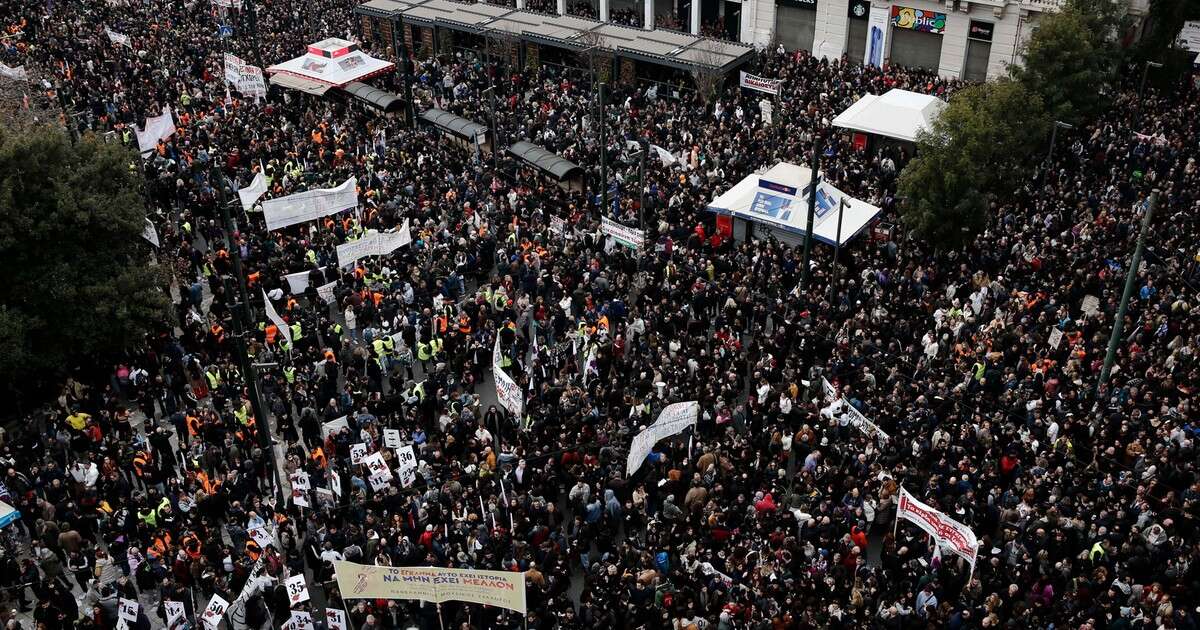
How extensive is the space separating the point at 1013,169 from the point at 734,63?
42.7 ft

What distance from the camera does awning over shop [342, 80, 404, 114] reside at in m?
36.5

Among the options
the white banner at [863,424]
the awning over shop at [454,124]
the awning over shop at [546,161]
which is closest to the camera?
the white banner at [863,424]

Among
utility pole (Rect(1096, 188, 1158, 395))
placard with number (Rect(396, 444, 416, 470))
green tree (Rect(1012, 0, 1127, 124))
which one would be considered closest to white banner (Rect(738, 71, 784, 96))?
green tree (Rect(1012, 0, 1127, 124))

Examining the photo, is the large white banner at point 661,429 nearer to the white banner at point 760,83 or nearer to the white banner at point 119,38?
the white banner at point 760,83

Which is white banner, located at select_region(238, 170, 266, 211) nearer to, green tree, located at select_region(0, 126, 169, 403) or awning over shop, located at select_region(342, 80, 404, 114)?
green tree, located at select_region(0, 126, 169, 403)

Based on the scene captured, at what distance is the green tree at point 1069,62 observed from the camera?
96.2 feet

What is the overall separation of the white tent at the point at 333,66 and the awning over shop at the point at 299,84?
0.24ft

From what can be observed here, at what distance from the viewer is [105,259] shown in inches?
882

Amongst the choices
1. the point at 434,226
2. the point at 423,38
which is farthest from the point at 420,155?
the point at 423,38

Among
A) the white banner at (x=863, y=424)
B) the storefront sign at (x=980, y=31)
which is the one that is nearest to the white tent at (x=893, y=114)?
the storefront sign at (x=980, y=31)

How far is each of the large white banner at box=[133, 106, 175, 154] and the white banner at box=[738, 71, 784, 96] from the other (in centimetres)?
1895

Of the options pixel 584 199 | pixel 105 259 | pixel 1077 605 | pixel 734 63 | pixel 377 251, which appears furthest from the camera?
pixel 734 63

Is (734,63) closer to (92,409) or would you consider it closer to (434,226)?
(434,226)

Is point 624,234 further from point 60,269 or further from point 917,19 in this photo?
point 917,19
